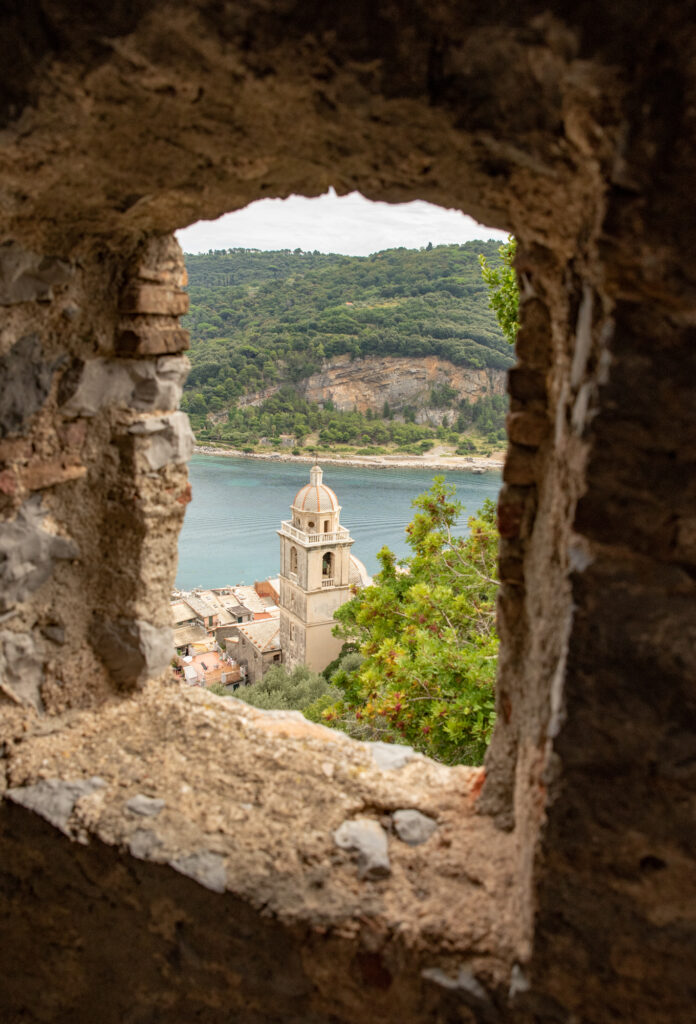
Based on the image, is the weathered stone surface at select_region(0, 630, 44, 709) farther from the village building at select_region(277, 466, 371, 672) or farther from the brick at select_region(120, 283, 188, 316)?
the village building at select_region(277, 466, 371, 672)

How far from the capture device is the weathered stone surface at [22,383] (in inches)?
79.9

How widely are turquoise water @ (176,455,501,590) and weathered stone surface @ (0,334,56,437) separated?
66.2ft

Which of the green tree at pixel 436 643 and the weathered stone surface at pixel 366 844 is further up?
the weathered stone surface at pixel 366 844

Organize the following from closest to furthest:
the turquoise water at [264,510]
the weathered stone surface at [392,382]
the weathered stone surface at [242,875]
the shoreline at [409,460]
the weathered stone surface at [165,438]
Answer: the weathered stone surface at [242,875] < the weathered stone surface at [165,438] < the weathered stone surface at [392,382] < the shoreline at [409,460] < the turquoise water at [264,510]

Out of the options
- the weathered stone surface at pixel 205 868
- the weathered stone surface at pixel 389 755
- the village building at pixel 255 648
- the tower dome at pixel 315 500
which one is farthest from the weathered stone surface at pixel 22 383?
the village building at pixel 255 648

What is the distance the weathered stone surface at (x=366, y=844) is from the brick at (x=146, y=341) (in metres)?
1.55

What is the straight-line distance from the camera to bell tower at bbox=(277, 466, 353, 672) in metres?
17.7

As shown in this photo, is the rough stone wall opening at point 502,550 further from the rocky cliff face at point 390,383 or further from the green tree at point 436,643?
the rocky cliff face at point 390,383

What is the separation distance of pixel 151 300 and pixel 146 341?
13cm

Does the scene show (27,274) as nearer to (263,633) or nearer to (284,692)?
(284,692)

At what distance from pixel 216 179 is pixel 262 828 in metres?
1.70

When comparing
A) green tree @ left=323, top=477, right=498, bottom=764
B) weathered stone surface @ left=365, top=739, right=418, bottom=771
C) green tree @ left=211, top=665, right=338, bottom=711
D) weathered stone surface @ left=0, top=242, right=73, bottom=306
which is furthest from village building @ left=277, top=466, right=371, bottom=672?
weathered stone surface @ left=0, top=242, right=73, bottom=306

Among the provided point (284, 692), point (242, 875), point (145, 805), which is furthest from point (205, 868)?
point (284, 692)

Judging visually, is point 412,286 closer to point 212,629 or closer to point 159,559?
point 212,629
